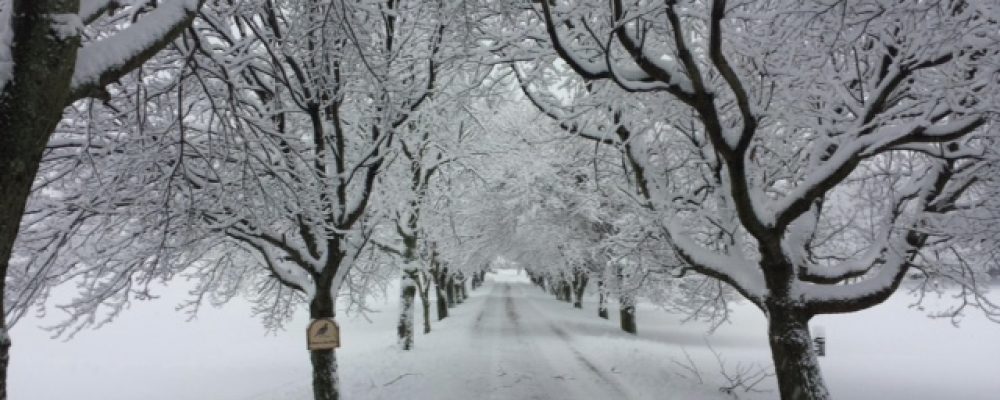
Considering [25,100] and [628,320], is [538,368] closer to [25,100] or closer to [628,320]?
[628,320]

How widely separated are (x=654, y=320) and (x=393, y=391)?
76.7ft

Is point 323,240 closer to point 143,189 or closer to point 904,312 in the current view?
point 143,189

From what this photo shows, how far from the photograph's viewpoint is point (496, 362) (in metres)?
14.7

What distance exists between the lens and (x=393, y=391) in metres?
11.2

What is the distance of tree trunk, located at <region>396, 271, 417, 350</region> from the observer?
55.6 ft

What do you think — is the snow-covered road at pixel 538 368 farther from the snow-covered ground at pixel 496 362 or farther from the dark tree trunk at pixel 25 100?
the dark tree trunk at pixel 25 100

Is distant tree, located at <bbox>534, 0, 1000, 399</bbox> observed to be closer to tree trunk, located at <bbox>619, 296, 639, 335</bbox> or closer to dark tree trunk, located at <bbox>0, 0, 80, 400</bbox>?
dark tree trunk, located at <bbox>0, 0, 80, 400</bbox>

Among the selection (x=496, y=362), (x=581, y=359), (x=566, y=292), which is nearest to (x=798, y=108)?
(x=581, y=359)

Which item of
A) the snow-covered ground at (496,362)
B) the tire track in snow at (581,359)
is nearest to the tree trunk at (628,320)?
the snow-covered ground at (496,362)

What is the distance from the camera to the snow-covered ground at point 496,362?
12.0m

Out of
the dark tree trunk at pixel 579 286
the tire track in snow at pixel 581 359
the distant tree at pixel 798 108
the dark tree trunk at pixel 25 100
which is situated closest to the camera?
the dark tree trunk at pixel 25 100

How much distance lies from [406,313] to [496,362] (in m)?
3.71

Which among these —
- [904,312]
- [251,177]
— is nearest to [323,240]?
[251,177]

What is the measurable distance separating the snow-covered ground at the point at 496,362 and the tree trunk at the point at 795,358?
12.8 ft
